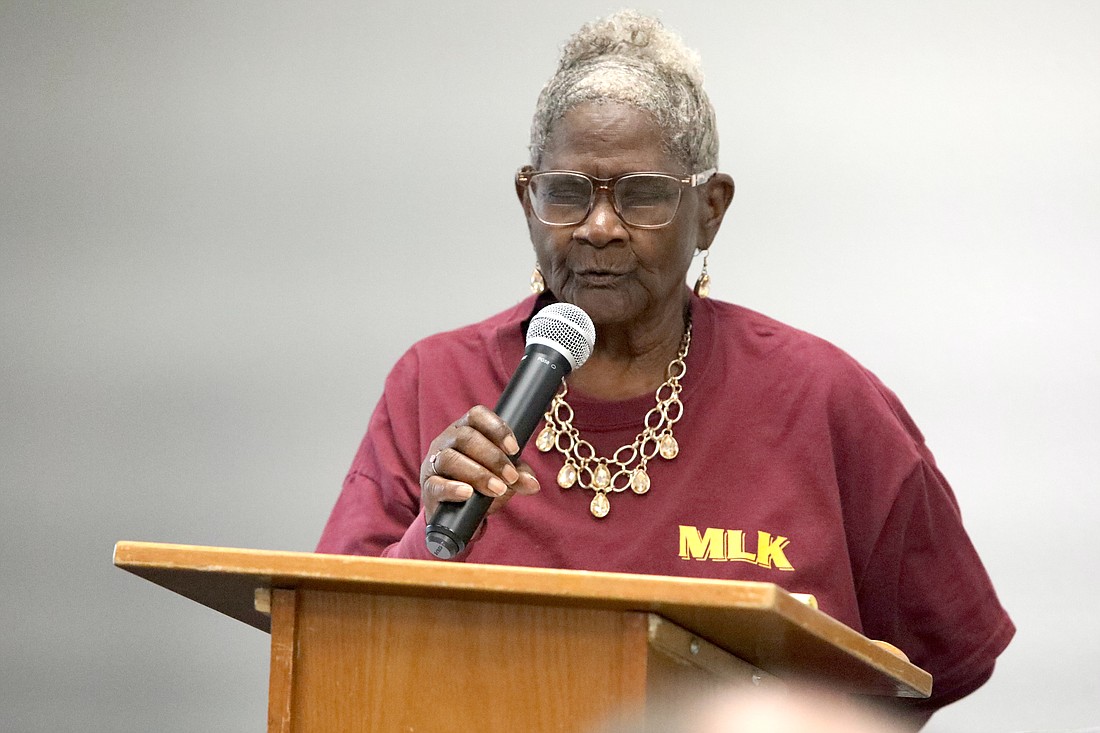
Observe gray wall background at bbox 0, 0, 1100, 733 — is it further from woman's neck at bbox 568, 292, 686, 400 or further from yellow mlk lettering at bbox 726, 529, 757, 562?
yellow mlk lettering at bbox 726, 529, 757, 562

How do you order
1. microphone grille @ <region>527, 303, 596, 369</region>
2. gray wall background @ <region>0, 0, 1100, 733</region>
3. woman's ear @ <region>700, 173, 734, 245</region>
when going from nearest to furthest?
microphone grille @ <region>527, 303, 596, 369</region> → woman's ear @ <region>700, 173, 734, 245</region> → gray wall background @ <region>0, 0, 1100, 733</region>

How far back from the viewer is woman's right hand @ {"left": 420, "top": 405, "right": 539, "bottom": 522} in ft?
5.16

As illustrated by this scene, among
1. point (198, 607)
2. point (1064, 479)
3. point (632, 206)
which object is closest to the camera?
point (632, 206)

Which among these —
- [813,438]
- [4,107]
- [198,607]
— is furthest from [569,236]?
[4,107]

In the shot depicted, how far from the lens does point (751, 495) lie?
2156 millimetres

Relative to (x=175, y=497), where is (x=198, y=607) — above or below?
below

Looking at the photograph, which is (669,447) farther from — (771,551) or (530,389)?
(530,389)

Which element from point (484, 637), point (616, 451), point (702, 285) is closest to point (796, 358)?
point (702, 285)

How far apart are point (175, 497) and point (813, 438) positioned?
1.48 meters

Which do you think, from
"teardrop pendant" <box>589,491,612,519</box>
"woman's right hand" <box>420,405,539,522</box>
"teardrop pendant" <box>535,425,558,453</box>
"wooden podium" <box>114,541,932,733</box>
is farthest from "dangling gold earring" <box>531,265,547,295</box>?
"wooden podium" <box>114,541,932,733</box>

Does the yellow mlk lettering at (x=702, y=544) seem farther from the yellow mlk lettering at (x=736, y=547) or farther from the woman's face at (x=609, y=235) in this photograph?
the woman's face at (x=609, y=235)

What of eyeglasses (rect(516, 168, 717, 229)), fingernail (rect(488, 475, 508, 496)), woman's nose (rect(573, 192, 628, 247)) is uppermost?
eyeglasses (rect(516, 168, 717, 229))

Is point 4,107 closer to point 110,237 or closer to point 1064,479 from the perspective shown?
point 110,237

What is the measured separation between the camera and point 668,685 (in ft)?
4.32
